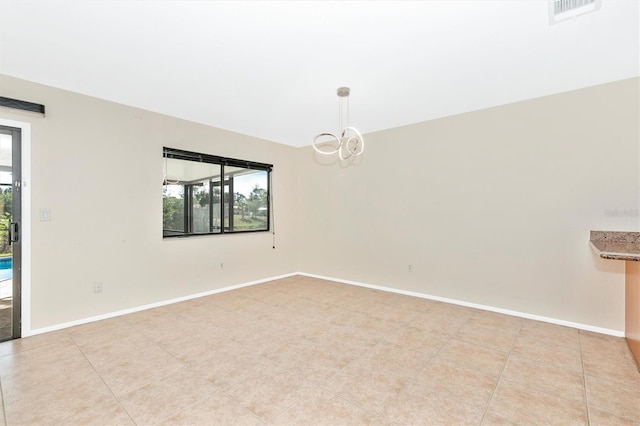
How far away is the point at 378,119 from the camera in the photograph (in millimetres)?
4371

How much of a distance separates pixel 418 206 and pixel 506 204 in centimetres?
114

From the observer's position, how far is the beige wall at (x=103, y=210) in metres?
3.16

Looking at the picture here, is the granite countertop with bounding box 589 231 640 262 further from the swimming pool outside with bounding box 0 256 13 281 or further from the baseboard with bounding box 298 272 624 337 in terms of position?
the swimming pool outside with bounding box 0 256 13 281

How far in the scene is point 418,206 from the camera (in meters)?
4.49

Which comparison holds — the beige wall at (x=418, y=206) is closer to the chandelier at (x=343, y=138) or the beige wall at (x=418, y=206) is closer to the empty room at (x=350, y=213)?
the empty room at (x=350, y=213)

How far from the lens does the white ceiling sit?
2.09 m

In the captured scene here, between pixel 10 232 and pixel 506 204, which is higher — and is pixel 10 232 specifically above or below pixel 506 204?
below

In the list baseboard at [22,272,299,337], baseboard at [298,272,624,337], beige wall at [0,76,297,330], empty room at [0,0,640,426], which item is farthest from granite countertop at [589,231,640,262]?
beige wall at [0,76,297,330]

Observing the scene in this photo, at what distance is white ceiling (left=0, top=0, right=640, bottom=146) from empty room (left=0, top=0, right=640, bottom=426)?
0.07 ft

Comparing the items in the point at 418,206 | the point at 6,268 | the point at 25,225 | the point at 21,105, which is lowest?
the point at 6,268

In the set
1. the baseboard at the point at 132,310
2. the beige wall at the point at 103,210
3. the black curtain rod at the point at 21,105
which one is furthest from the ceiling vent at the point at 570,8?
the baseboard at the point at 132,310

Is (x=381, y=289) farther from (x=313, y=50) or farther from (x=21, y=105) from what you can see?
(x=21, y=105)

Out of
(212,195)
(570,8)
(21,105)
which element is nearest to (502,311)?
(570,8)

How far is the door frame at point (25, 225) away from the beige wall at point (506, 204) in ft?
13.5
